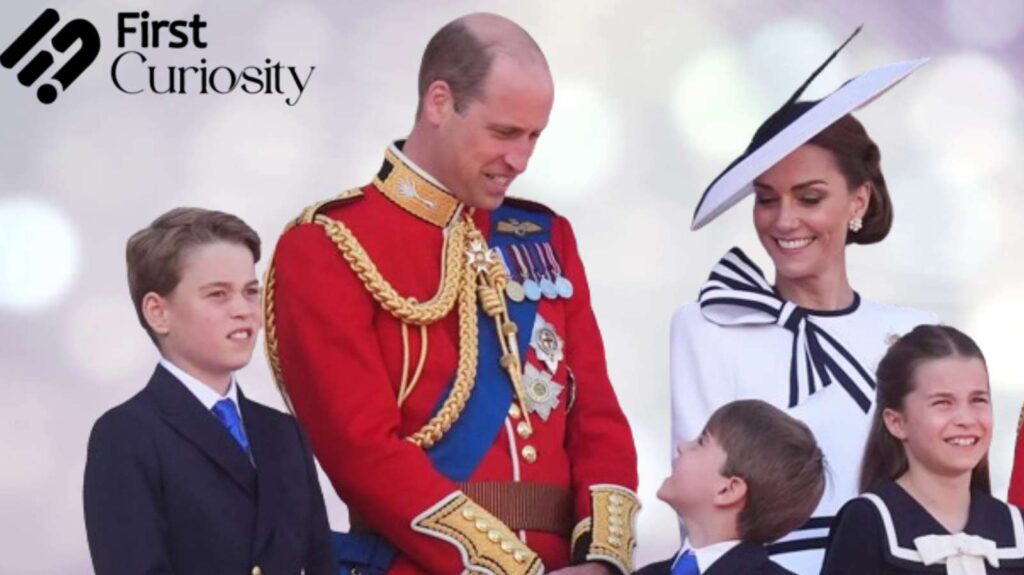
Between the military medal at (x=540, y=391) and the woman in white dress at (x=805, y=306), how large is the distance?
0.89 ft

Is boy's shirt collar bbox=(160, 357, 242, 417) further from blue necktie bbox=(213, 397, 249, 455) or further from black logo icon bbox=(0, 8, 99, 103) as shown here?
black logo icon bbox=(0, 8, 99, 103)

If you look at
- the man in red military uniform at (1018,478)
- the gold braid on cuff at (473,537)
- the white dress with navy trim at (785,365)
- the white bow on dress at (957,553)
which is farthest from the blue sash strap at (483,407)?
the man in red military uniform at (1018,478)

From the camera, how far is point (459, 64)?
418cm

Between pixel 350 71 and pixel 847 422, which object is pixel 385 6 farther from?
pixel 847 422

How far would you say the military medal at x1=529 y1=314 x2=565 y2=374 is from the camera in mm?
4242

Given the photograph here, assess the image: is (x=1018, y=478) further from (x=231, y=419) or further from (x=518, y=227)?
(x=231, y=419)

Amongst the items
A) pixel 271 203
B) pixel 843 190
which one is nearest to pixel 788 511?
pixel 843 190

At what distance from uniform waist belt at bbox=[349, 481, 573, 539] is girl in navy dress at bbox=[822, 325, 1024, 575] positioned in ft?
1.45

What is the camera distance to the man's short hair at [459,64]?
4160 millimetres

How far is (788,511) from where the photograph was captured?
13.1 feet

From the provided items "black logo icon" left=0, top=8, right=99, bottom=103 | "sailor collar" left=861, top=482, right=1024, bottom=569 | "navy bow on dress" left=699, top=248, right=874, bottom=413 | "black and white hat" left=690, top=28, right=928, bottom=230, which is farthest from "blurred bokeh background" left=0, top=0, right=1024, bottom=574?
"sailor collar" left=861, top=482, right=1024, bottom=569

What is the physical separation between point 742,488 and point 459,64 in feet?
2.74

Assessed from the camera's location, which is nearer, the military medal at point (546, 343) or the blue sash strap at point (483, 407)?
the blue sash strap at point (483, 407)

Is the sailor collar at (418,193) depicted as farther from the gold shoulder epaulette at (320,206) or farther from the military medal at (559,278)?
the military medal at (559,278)
